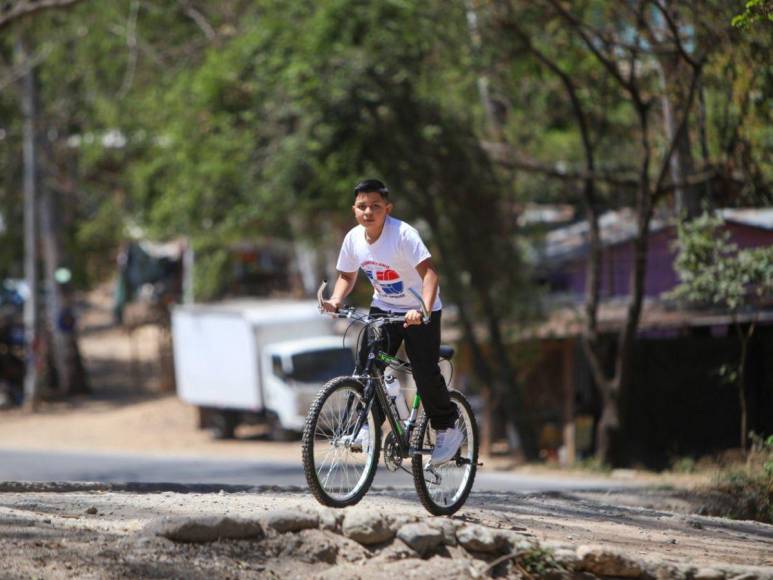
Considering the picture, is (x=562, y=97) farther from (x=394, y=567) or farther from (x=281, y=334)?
(x=394, y=567)

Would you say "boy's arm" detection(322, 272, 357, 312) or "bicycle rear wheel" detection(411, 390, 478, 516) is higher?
"boy's arm" detection(322, 272, 357, 312)

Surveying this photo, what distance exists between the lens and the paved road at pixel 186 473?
16.5 metres

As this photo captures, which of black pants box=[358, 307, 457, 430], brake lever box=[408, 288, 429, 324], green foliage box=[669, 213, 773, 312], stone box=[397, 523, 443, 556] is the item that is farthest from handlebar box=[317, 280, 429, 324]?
green foliage box=[669, 213, 773, 312]

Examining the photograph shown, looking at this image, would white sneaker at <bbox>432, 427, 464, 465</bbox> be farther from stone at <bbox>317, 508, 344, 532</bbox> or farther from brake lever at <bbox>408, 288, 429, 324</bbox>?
stone at <bbox>317, 508, 344, 532</bbox>

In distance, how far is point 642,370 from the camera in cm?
2139

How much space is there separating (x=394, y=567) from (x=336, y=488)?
0.99 meters

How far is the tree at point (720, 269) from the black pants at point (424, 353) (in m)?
7.85

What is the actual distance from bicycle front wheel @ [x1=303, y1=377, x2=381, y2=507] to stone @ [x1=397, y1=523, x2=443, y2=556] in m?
0.64

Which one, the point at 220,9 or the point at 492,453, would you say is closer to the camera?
the point at 492,453

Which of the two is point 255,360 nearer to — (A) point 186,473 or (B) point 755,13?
(A) point 186,473

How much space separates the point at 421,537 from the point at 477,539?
0.32m

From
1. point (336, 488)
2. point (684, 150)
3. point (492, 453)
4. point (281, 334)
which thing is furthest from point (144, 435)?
point (336, 488)

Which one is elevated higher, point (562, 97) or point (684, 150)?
point (562, 97)

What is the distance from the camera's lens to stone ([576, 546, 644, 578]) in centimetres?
668
